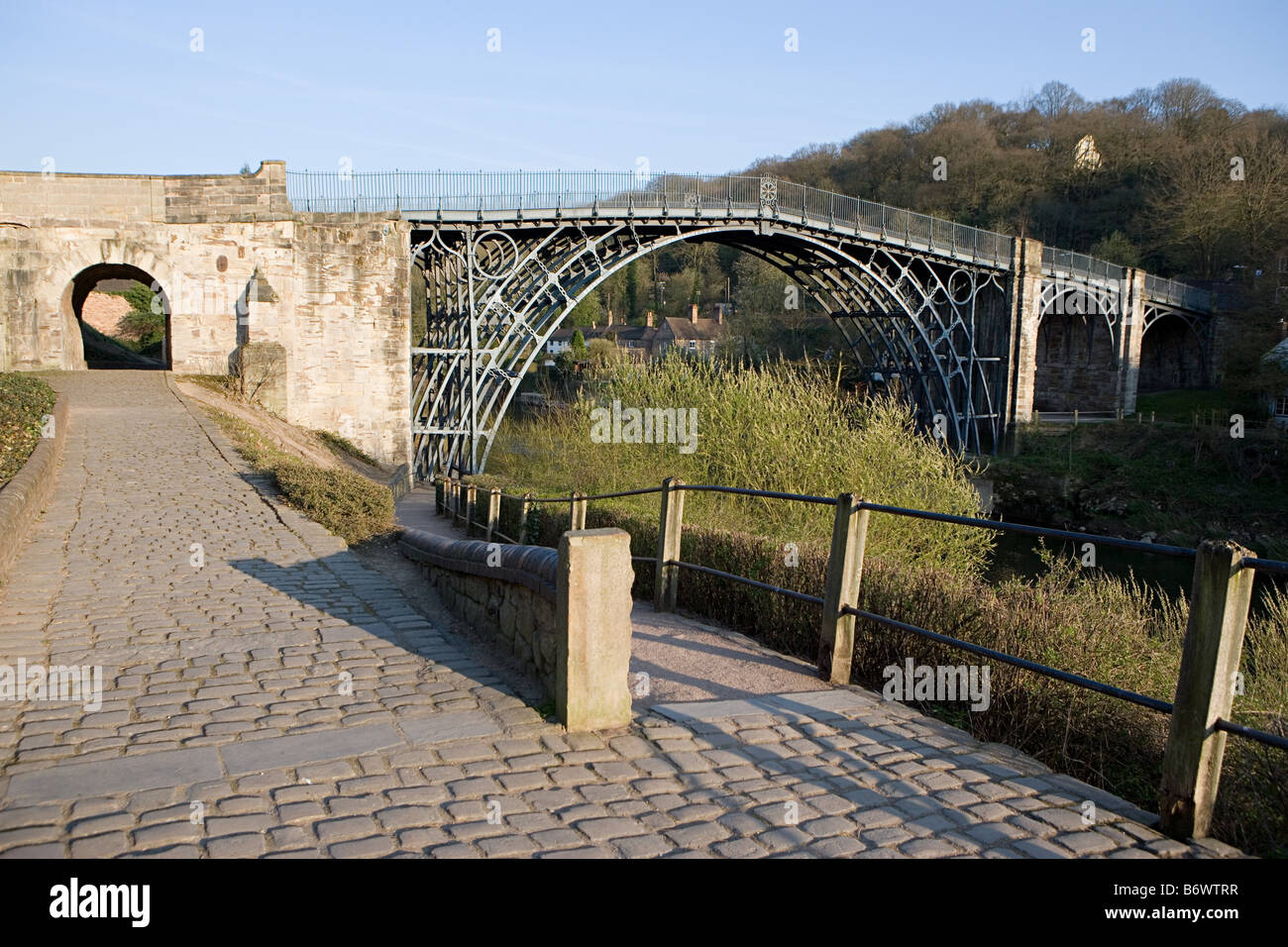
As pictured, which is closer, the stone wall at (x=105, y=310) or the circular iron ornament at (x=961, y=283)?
the circular iron ornament at (x=961, y=283)

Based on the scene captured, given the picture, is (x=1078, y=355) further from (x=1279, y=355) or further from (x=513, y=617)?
(x=513, y=617)

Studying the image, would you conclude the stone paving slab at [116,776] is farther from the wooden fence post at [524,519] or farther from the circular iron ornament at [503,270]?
the circular iron ornament at [503,270]

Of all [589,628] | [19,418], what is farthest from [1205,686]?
[19,418]

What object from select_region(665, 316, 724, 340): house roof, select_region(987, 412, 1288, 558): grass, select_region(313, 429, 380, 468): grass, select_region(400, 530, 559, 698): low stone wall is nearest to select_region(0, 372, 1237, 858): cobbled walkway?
select_region(400, 530, 559, 698): low stone wall

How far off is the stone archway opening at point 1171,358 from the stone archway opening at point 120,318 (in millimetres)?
41583

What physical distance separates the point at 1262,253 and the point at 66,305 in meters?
41.1

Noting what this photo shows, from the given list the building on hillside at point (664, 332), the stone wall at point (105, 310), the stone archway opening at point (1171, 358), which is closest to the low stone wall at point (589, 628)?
the stone wall at point (105, 310)

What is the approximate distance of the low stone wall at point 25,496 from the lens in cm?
720

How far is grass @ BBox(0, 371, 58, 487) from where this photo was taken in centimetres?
1027

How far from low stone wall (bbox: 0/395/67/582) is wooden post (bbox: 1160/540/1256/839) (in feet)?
23.8

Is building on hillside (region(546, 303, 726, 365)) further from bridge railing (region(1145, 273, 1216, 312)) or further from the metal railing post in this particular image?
the metal railing post

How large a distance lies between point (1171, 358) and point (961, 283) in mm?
19192

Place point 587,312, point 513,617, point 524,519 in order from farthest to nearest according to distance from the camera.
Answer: point 587,312 → point 524,519 → point 513,617

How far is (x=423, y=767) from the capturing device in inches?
147
